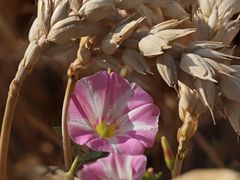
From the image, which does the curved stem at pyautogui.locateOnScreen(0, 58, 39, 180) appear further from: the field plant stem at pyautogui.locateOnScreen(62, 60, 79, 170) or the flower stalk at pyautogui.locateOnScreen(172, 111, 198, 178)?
the flower stalk at pyautogui.locateOnScreen(172, 111, 198, 178)

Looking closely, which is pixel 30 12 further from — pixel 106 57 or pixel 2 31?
pixel 106 57

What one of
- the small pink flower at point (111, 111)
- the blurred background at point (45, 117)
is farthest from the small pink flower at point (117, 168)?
the blurred background at point (45, 117)

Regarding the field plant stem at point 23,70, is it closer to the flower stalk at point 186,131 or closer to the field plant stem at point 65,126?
the field plant stem at point 65,126

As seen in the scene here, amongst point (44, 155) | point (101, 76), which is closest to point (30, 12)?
point (44, 155)

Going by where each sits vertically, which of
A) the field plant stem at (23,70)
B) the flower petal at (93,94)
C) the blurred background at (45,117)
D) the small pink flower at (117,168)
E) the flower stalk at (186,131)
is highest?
the field plant stem at (23,70)

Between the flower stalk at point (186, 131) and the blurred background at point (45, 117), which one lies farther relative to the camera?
the blurred background at point (45, 117)

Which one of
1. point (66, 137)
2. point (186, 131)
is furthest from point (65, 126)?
point (186, 131)
